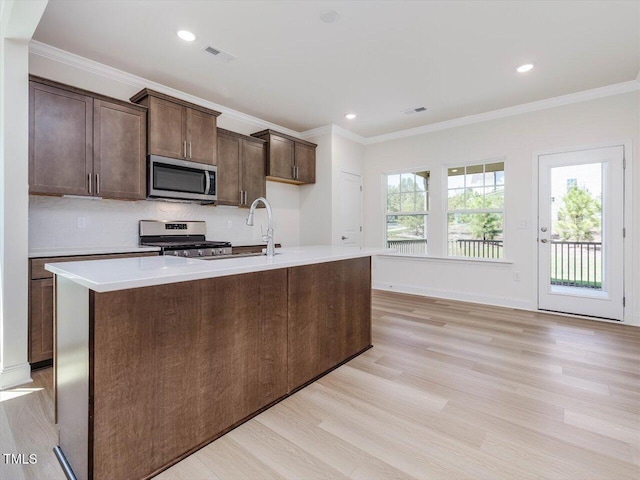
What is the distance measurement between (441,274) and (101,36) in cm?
487

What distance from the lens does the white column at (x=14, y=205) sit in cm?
224

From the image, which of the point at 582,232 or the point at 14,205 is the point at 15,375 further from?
the point at 582,232

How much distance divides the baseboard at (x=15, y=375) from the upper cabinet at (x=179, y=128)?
208cm

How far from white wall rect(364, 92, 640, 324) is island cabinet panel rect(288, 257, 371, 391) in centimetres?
250

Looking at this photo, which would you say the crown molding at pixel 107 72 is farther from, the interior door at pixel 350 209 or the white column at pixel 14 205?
the interior door at pixel 350 209

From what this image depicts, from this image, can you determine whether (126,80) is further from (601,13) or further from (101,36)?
(601,13)

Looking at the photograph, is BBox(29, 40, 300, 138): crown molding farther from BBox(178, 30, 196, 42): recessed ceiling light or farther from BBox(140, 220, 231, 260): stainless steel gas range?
BBox(140, 220, 231, 260): stainless steel gas range

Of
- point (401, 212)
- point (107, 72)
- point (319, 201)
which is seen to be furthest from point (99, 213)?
point (401, 212)

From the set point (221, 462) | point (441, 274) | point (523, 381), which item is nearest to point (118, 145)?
point (221, 462)

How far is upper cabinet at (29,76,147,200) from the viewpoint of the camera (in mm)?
2588

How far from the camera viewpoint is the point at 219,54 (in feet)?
9.64

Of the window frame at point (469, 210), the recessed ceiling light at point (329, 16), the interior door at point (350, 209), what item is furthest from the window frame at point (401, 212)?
the recessed ceiling light at point (329, 16)

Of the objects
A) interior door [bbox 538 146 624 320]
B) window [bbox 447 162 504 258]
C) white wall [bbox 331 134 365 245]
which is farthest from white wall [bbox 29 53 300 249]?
interior door [bbox 538 146 624 320]

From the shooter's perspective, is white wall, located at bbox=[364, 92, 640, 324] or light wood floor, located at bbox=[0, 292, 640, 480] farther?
white wall, located at bbox=[364, 92, 640, 324]
